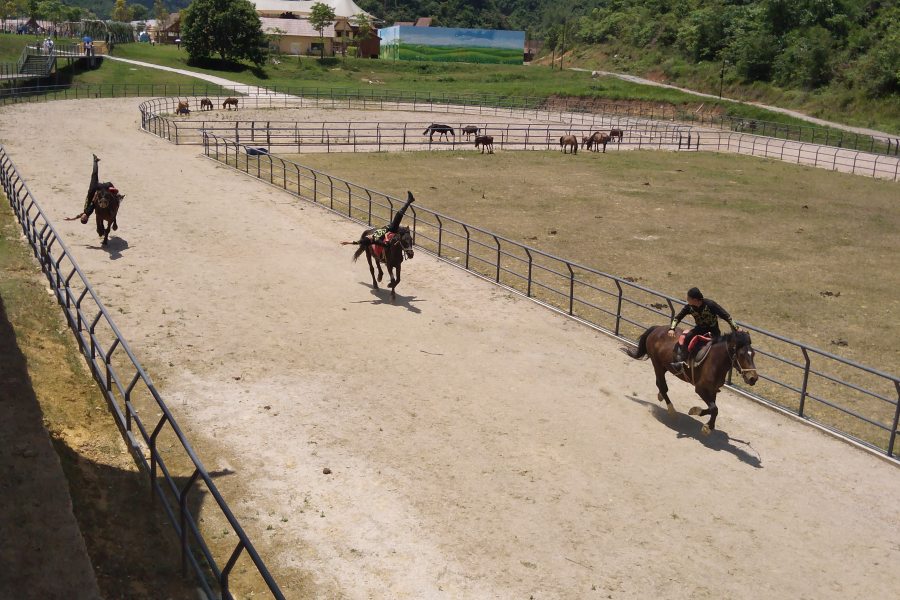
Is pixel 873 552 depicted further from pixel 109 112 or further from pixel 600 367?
pixel 109 112

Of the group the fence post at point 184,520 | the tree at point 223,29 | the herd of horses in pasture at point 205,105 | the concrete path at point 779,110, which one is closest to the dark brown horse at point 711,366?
the fence post at point 184,520

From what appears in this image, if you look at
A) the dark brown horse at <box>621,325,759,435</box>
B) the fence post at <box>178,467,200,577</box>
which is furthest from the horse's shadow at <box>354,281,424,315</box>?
the fence post at <box>178,467,200,577</box>

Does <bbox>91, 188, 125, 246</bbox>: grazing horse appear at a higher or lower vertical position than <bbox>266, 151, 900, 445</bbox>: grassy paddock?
higher

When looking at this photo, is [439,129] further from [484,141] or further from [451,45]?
[451,45]

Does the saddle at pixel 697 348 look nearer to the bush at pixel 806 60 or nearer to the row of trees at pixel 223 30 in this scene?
the bush at pixel 806 60

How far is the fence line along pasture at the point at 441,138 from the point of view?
43.1 m

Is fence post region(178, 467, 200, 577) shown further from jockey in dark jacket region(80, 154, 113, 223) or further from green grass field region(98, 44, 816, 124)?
green grass field region(98, 44, 816, 124)

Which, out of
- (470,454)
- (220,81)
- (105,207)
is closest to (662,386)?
(470,454)

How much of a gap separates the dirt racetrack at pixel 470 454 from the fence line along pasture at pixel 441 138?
923 inches

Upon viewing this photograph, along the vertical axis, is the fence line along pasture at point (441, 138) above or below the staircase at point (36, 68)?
below

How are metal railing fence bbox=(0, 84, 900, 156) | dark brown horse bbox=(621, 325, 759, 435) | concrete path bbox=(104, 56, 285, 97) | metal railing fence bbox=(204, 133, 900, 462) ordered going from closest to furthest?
1. dark brown horse bbox=(621, 325, 759, 435)
2. metal railing fence bbox=(204, 133, 900, 462)
3. metal railing fence bbox=(0, 84, 900, 156)
4. concrete path bbox=(104, 56, 285, 97)

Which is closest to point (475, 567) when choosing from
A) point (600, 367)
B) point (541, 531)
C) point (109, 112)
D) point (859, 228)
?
point (541, 531)

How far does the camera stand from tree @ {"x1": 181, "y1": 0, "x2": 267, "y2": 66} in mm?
86750

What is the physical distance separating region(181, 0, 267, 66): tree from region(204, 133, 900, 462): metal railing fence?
6544 centimetres
